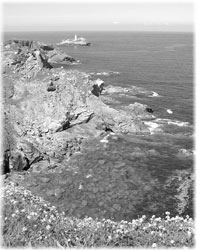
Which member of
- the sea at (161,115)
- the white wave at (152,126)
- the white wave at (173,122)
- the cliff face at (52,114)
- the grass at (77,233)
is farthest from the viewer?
the white wave at (173,122)

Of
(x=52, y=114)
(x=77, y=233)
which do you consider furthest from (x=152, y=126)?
(x=77, y=233)

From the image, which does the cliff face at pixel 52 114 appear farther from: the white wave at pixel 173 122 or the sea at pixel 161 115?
the sea at pixel 161 115

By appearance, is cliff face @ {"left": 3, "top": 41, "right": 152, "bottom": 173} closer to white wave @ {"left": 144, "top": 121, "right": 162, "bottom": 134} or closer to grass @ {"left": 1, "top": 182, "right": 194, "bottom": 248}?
white wave @ {"left": 144, "top": 121, "right": 162, "bottom": 134}

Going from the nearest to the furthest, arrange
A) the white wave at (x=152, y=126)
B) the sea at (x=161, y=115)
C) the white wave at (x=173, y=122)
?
1. the sea at (x=161, y=115)
2. the white wave at (x=152, y=126)
3. the white wave at (x=173, y=122)

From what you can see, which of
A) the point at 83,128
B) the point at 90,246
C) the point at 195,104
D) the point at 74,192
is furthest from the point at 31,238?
the point at 195,104

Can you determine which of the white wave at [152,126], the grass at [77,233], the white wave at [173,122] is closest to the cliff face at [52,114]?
the white wave at [152,126]

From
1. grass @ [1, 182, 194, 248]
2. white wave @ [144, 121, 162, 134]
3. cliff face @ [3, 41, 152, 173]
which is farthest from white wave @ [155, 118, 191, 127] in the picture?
grass @ [1, 182, 194, 248]

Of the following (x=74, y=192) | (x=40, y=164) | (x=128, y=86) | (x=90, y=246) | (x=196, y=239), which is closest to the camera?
(x=90, y=246)

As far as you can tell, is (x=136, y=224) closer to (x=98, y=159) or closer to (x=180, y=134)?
Result: (x=98, y=159)

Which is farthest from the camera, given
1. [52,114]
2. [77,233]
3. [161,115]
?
[161,115]

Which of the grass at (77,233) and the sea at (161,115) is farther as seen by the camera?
the sea at (161,115)

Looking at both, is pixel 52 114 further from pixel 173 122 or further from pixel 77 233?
pixel 77 233
